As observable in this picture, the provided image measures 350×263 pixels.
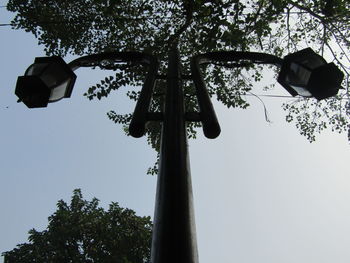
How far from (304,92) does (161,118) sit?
188 centimetres

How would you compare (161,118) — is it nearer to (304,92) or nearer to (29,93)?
(29,93)

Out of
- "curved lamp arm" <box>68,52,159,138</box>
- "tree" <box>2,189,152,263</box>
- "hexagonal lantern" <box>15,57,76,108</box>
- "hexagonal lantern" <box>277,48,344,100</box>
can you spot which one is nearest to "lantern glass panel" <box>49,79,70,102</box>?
"hexagonal lantern" <box>15,57,76,108</box>

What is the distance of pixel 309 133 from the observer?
10.0 metres

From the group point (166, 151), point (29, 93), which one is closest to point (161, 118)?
point (166, 151)

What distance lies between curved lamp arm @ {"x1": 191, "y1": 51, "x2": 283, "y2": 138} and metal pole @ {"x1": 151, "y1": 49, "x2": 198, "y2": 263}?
19 cm

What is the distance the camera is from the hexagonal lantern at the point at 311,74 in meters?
3.00

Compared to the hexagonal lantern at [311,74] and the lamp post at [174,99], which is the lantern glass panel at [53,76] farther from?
the hexagonal lantern at [311,74]

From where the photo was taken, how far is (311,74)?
3018 mm

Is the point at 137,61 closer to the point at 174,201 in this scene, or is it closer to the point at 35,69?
the point at 35,69

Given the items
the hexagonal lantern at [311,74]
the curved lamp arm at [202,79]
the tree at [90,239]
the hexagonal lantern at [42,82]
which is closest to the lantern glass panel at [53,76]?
the hexagonal lantern at [42,82]

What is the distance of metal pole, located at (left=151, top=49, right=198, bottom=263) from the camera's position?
1290mm

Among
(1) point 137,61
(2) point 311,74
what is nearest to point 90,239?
(1) point 137,61

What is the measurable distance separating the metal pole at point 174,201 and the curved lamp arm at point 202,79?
0.19 m

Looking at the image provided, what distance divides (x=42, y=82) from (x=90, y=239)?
9846 millimetres
